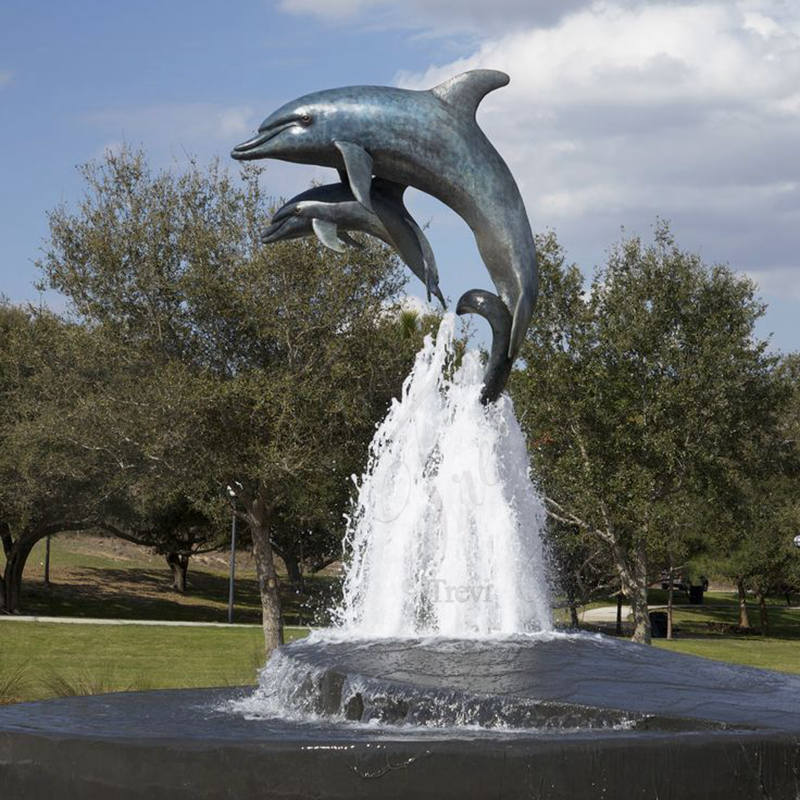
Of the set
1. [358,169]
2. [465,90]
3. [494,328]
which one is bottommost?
[494,328]

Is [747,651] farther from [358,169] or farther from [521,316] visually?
[358,169]

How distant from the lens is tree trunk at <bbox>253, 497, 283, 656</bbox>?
81.9 ft

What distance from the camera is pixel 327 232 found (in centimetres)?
1134

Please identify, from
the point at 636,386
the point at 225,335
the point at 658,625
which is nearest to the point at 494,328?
the point at 225,335

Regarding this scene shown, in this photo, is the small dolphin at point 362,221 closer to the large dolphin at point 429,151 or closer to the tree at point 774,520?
the large dolphin at point 429,151

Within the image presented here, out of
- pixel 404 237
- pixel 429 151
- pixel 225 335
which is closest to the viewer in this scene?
pixel 429 151

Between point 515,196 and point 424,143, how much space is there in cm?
98

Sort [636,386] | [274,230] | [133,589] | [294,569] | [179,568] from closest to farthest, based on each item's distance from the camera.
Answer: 1. [274,230]
2. [636,386]
3. [294,569]
4. [133,589]
5. [179,568]

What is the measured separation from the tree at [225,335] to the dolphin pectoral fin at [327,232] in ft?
36.9

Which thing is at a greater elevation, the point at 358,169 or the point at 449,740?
the point at 358,169

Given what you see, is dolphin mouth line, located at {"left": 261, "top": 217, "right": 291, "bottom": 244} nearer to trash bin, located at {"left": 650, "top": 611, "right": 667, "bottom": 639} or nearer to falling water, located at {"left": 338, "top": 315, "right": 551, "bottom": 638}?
falling water, located at {"left": 338, "top": 315, "right": 551, "bottom": 638}

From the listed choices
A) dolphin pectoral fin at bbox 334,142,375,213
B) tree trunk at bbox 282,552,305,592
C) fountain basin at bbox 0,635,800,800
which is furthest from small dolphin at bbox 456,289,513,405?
tree trunk at bbox 282,552,305,592

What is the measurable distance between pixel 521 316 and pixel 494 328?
0.32m

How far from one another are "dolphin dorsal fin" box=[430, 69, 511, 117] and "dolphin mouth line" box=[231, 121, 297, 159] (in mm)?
1382
